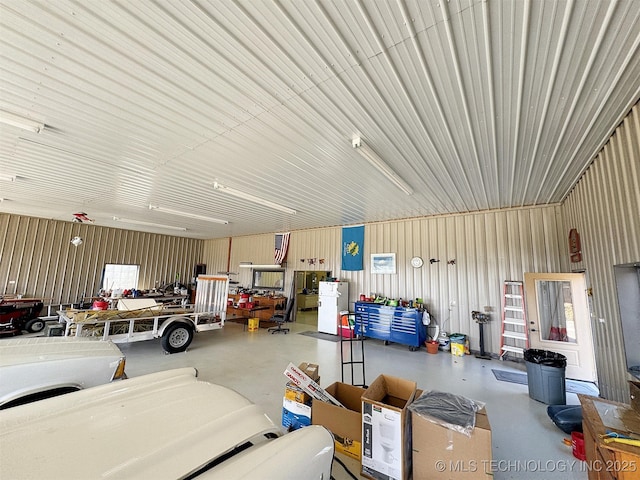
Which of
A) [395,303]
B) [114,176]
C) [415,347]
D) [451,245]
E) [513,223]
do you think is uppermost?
[114,176]

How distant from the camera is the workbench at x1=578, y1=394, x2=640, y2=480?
1.53m

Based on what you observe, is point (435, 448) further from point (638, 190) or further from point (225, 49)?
point (225, 49)

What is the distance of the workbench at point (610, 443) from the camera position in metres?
1.53

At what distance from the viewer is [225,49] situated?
204 centimetres

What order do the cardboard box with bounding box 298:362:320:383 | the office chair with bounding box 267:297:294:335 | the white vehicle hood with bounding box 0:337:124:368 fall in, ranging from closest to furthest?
the white vehicle hood with bounding box 0:337:124:368 < the cardboard box with bounding box 298:362:320:383 < the office chair with bounding box 267:297:294:335

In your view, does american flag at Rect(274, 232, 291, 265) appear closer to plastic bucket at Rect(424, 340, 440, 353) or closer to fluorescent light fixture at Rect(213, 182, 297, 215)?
fluorescent light fixture at Rect(213, 182, 297, 215)

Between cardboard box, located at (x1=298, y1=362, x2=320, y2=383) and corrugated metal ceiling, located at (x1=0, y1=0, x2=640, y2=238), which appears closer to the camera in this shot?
corrugated metal ceiling, located at (x1=0, y1=0, x2=640, y2=238)

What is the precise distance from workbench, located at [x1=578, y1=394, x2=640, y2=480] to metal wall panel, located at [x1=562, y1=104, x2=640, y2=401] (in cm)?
150

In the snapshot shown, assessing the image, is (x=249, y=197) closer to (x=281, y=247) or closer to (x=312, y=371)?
(x=312, y=371)

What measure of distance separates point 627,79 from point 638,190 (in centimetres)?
105

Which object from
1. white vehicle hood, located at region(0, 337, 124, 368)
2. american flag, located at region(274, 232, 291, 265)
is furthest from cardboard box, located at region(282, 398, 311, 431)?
american flag, located at region(274, 232, 291, 265)

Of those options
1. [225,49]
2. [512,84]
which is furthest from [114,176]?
[512,84]

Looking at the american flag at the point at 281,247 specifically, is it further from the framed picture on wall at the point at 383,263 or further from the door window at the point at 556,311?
the door window at the point at 556,311

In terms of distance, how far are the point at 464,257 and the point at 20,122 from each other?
7869mm
